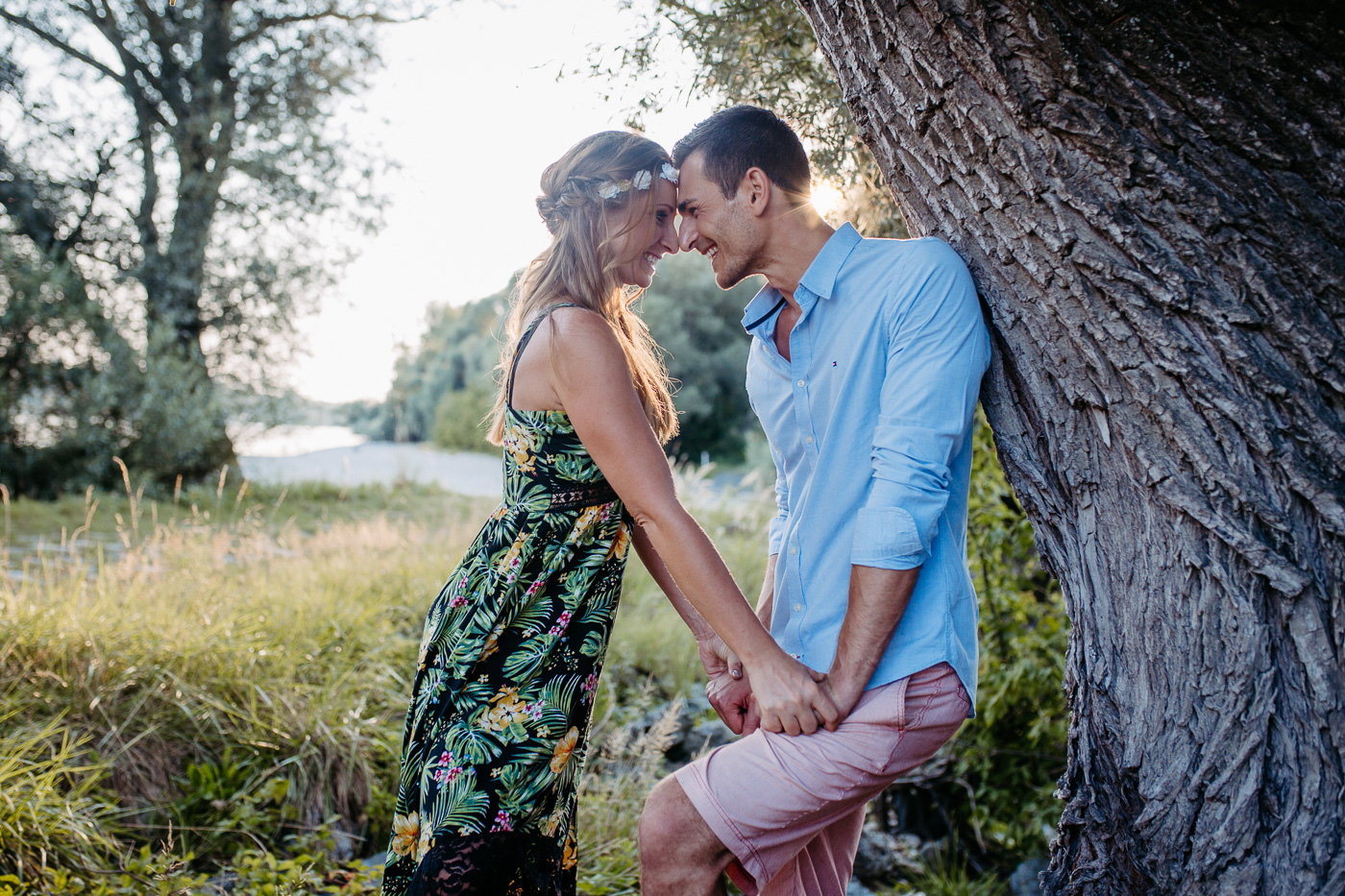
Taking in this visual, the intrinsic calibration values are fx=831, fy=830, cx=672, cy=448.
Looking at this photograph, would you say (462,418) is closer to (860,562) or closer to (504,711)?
(504,711)

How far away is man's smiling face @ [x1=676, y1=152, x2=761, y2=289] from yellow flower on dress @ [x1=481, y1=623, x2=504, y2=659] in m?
0.99

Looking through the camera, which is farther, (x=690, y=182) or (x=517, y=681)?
(x=690, y=182)

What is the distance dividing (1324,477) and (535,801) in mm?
1687

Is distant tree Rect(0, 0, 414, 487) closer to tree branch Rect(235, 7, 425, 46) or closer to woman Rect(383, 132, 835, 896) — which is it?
tree branch Rect(235, 7, 425, 46)

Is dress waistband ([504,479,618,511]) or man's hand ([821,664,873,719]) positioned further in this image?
dress waistband ([504,479,618,511])

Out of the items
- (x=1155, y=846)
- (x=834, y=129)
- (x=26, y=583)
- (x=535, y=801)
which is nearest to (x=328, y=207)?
(x=26, y=583)

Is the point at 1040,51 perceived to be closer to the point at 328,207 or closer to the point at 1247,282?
the point at 1247,282

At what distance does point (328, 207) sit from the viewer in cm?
1186

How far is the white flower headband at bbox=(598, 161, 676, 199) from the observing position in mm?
2031

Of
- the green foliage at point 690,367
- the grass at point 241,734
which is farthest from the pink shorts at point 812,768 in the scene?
the green foliage at point 690,367

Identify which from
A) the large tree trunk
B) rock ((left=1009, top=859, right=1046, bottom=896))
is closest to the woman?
the large tree trunk

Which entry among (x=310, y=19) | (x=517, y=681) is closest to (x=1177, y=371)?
(x=517, y=681)

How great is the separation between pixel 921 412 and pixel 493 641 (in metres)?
1.10

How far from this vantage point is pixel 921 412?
64.8 inches
